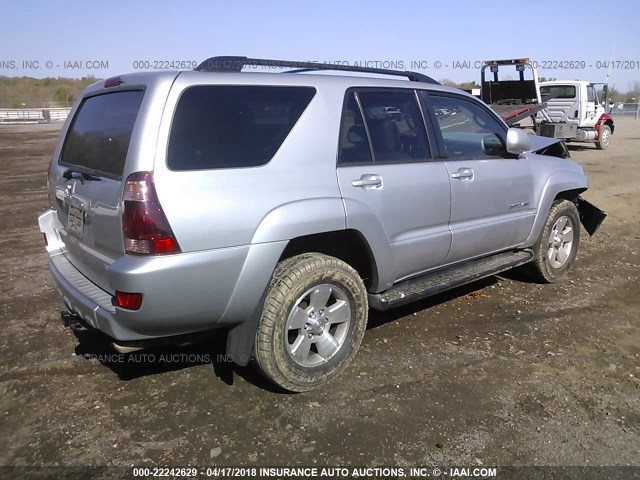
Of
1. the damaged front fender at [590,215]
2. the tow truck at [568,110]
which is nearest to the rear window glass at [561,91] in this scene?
the tow truck at [568,110]

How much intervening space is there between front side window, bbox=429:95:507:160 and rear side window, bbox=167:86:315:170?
1.35 m

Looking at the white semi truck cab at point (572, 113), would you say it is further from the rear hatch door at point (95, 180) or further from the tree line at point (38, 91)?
the tree line at point (38, 91)

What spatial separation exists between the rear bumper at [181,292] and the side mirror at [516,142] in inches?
93.8

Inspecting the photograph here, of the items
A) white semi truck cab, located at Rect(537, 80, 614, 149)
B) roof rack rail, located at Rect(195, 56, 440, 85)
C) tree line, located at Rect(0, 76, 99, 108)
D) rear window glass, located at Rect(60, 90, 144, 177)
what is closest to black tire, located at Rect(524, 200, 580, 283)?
roof rack rail, located at Rect(195, 56, 440, 85)

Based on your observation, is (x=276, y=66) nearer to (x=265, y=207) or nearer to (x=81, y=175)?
(x=265, y=207)

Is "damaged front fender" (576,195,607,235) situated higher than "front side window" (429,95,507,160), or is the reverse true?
"front side window" (429,95,507,160)

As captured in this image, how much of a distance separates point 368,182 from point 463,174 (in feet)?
3.25

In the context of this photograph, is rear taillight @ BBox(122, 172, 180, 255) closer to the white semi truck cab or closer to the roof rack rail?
the roof rack rail

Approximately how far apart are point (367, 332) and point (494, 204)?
1451 mm

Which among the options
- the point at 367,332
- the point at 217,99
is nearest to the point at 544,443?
the point at 367,332

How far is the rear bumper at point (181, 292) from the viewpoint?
2.56 m

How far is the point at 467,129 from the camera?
4383 millimetres

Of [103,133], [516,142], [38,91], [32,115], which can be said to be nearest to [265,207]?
[103,133]

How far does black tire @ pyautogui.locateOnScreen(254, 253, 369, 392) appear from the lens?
2.97m
